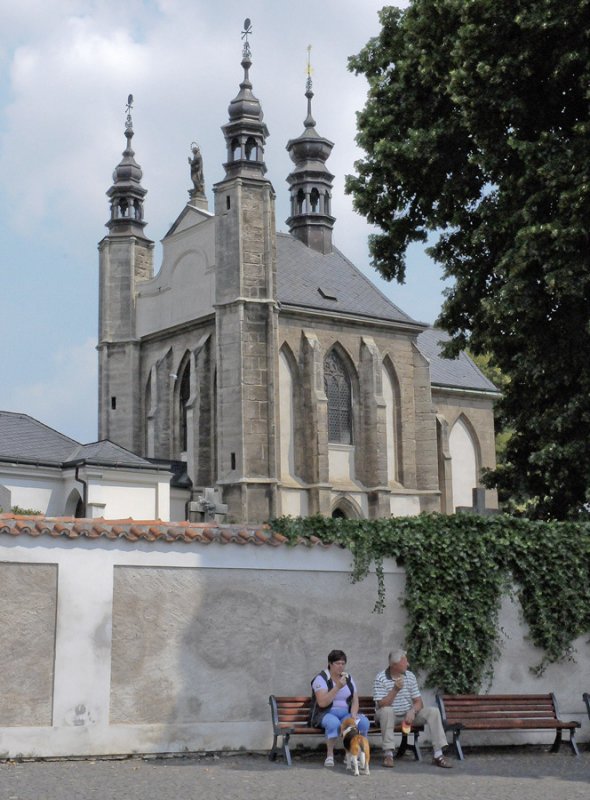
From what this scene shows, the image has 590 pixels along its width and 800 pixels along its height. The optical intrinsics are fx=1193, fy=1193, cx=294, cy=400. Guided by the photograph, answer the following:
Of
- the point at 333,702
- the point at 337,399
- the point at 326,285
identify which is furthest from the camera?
the point at 326,285

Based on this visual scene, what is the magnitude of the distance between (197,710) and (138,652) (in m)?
0.95

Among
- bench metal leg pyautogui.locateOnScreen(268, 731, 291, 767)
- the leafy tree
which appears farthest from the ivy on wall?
the leafy tree

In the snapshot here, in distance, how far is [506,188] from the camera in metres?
18.3

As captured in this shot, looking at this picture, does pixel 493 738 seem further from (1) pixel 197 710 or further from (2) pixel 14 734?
(2) pixel 14 734

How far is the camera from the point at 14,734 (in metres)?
12.5

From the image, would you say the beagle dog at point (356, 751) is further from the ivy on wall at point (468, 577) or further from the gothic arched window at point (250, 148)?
the gothic arched window at point (250, 148)

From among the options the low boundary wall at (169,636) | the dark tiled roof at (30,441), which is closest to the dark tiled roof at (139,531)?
the low boundary wall at (169,636)

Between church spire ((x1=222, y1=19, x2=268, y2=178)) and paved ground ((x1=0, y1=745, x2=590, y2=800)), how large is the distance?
31404 mm

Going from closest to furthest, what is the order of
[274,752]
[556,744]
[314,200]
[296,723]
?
[274,752], [296,723], [556,744], [314,200]

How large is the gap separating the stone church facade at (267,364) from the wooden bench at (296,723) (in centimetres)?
2513

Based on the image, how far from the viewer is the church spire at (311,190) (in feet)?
164

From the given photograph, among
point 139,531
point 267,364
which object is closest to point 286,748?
point 139,531

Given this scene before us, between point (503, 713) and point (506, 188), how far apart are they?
26.7 ft

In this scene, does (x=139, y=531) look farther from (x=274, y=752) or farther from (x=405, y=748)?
(x=405, y=748)
